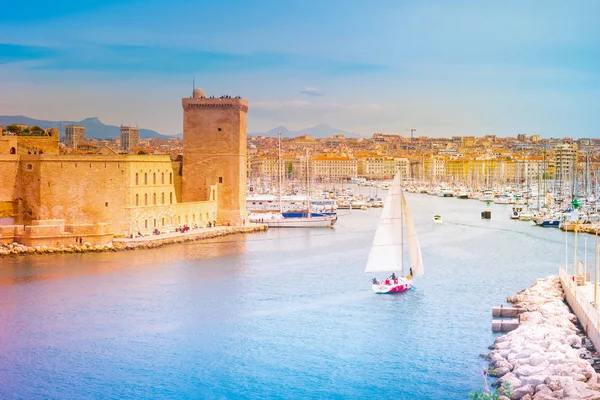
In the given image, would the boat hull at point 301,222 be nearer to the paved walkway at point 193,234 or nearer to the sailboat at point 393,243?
the paved walkway at point 193,234

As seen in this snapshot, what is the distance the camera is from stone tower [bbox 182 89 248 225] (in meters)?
29.5

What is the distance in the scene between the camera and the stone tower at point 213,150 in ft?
96.9

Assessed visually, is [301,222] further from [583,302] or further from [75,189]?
[583,302]

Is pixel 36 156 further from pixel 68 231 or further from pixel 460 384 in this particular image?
pixel 460 384

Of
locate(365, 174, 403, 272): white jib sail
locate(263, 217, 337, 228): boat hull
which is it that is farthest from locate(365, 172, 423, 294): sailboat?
locate(263, 217, 337, 228): boat hull

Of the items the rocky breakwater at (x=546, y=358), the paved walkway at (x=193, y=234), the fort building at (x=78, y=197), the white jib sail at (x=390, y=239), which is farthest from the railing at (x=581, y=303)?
the fort building at (x=78, y=197)

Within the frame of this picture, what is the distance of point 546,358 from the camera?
37.3 ft

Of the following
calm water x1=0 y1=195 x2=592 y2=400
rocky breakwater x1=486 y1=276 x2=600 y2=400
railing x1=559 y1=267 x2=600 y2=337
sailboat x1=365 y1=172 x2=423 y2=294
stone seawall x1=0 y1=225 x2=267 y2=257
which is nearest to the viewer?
rocky breakwater x1=486 y1=276 x2=600 y2=400

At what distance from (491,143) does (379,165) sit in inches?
1884

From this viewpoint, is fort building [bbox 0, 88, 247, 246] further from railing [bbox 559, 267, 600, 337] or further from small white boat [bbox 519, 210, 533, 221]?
small white boat [bbox 519, 210, 533, 221]

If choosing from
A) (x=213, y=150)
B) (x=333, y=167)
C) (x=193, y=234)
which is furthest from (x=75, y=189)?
(x=333, y=167)

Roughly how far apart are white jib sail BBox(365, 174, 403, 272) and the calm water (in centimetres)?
67

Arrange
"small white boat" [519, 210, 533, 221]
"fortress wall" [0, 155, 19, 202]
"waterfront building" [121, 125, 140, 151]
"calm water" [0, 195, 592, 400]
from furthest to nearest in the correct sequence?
"waterfront building" [121, 125, 140, 151] → "small white boat" [519, 210, 533, 221] → "fortress wall" [0, 155, 19, 202] → "calm water" [0, 195, 592, 400]

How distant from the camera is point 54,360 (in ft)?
42.0
